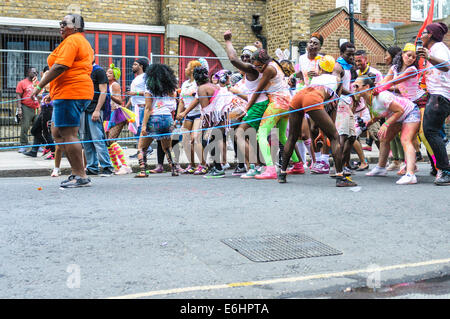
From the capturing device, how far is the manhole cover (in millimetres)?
4645

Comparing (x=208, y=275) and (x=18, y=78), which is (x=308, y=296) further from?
(x=18, y=78)

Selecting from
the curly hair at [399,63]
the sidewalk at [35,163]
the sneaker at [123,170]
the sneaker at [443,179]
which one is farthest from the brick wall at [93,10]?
the sneaker at [443,179]

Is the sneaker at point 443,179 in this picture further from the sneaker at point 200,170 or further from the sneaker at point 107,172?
the sneaker at point 107,172

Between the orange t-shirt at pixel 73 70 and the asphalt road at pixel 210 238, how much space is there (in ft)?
4.02

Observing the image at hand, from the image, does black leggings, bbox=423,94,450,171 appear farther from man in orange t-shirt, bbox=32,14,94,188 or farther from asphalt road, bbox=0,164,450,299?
man in orange t-shirt, bbox=32,14,94,188

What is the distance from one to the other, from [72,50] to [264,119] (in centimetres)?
288

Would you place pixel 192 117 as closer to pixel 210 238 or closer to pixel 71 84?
pixel 71 84

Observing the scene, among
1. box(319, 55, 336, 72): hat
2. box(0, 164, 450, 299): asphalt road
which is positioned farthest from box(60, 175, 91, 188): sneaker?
box(319, 55, 336, 72): hat

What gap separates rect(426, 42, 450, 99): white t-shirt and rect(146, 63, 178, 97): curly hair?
3.77 metres

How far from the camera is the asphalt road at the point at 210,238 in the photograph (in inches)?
155

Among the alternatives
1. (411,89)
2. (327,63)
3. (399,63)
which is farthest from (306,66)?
(411,89)

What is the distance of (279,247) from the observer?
489 cm

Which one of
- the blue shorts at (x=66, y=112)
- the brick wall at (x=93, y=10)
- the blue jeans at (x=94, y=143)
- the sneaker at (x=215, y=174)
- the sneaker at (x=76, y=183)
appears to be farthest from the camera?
the brick wall at (x=93, y=10)

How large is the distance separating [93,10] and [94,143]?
33.2ft
